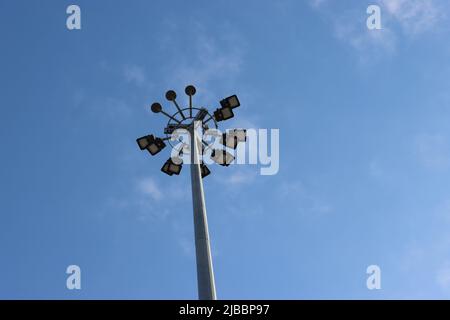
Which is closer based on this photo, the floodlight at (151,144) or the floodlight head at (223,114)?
the floodlight at (151,144)

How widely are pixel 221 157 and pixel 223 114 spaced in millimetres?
1012

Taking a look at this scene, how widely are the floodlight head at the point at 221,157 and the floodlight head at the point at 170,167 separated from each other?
86cm

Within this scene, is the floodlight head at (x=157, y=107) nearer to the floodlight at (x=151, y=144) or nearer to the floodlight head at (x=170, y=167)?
the floodlight at (x=151, y=144)

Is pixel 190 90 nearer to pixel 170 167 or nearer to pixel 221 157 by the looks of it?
pixel 221 157

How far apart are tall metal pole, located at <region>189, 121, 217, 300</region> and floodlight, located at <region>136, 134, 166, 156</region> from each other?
865mm

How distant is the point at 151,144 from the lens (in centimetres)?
1230

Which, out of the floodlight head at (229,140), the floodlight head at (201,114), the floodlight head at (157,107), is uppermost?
the floodlight head at (157,107)

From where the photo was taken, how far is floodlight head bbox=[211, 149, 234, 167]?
495 inches

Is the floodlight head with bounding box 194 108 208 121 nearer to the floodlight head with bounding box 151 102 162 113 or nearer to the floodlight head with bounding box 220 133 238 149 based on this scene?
the floodlight head with bounding box 220 133 238 149

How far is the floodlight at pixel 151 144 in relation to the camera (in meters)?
12.3

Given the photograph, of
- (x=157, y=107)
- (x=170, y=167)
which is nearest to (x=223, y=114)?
(x=157, y=107)

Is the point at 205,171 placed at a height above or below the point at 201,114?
below
